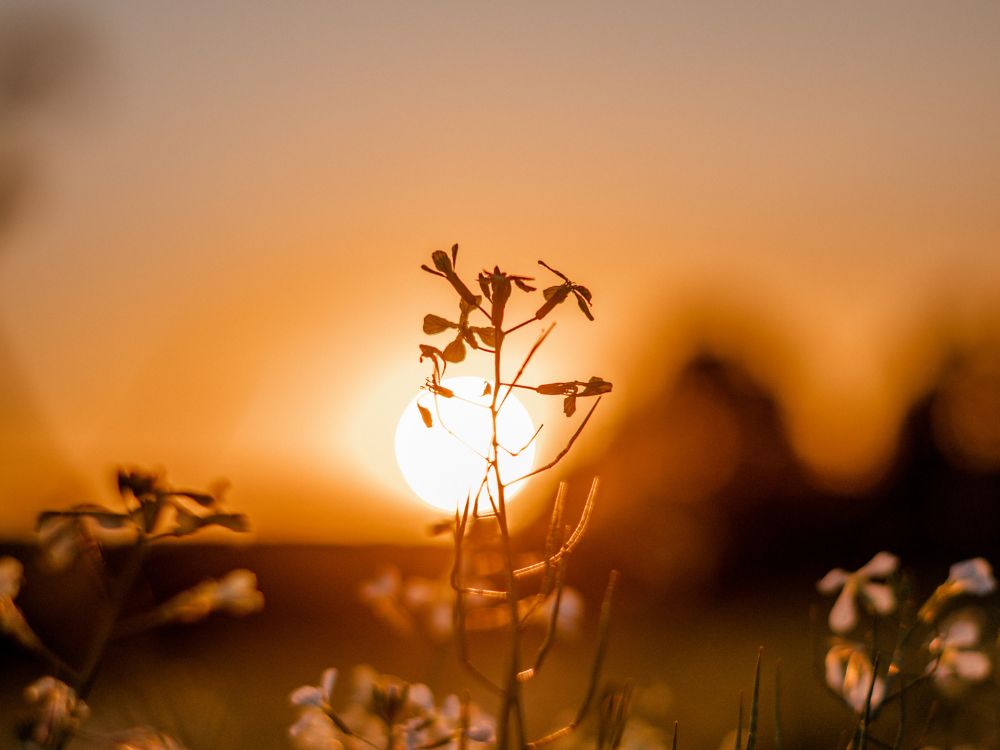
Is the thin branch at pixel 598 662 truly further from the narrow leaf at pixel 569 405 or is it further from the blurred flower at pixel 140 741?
the blurred flower at pixel 140 741

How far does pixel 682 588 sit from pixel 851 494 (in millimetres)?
4524

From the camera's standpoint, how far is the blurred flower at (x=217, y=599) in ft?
6.12

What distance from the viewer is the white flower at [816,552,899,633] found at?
7.13 ft

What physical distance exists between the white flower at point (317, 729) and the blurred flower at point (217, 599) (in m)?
0.22

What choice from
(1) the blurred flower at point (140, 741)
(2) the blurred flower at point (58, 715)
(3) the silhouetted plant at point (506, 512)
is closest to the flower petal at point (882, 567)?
(3) the silhouetted plant at point (506, 512)

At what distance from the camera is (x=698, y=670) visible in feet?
30.3

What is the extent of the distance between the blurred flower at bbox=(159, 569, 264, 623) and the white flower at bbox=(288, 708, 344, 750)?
218mm

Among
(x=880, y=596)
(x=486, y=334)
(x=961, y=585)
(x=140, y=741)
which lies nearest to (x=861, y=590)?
(x=880, y=596)

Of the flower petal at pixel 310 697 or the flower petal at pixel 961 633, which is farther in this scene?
the flower petal at pixel 961 633

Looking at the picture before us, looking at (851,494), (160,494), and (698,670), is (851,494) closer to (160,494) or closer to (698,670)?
(698,670)

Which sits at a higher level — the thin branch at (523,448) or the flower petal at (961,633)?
the thin branch at (523,448)

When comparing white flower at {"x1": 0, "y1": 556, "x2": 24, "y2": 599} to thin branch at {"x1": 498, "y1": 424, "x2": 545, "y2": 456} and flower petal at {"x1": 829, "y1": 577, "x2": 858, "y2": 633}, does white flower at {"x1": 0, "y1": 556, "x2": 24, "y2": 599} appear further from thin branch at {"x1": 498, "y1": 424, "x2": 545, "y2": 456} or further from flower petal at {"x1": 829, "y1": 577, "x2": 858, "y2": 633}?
flower petal at {"x1": 829, "y1": 577, "x2": 858, "y2": 633}

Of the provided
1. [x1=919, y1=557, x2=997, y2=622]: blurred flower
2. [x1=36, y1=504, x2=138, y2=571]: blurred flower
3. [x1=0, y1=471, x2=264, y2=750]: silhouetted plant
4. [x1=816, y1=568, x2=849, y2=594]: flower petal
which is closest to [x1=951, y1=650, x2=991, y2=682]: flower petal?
[x1=919, y1=557, x2=997, y2=622]: blurred flower

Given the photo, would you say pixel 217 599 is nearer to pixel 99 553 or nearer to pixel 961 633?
pixel 99 553
